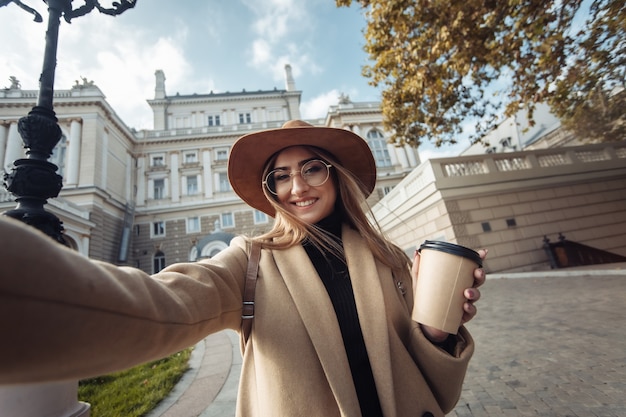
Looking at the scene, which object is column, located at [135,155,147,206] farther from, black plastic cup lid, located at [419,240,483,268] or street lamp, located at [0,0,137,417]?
black plastic cup lid, located at [419,240,483,268]

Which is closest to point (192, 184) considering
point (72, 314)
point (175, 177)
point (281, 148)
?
point (175, 177)

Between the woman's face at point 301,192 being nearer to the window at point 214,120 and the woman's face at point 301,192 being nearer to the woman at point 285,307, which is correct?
the woman at point 285,307

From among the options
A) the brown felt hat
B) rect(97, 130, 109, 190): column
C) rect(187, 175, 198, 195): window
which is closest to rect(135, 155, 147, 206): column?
rect(97, 130, 109, 190): column

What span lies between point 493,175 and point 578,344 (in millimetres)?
7510

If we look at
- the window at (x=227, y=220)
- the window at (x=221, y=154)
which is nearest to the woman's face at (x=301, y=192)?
the window at (x=227, y=220)

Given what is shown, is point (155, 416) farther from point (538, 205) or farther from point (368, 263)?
point (538, 205)

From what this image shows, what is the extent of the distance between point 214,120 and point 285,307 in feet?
113

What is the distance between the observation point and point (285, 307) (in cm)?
109

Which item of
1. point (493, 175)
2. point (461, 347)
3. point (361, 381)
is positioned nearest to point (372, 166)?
point (461, 347)

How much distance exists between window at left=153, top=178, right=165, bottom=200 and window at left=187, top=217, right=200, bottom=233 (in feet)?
12.7

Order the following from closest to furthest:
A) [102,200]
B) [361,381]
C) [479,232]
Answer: [361,381]
[479,232]
[102,200]

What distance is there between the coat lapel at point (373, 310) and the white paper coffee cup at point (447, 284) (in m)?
0.19

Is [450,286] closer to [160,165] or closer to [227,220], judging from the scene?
[227,220]

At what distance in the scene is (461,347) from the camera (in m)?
1.21
